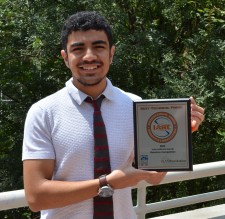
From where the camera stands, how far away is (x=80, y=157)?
71.1 inches

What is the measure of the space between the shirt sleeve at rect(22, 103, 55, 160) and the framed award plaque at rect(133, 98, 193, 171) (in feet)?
1.08

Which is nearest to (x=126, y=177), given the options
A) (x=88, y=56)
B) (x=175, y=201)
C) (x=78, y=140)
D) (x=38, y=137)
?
(x=78, y=140)

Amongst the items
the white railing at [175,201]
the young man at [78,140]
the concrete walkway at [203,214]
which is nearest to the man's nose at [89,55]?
the young man at [78,140]

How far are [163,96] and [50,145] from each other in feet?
13.0

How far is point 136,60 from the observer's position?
629 centimetres

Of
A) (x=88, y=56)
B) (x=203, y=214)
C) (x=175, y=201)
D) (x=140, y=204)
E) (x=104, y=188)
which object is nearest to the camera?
(x=104, y=188)

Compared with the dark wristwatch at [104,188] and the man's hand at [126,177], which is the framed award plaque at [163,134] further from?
the dark wristwatch at [104,188]

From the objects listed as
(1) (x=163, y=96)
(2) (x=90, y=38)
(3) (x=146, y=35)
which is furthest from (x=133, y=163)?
(3) (x=146, y=35)

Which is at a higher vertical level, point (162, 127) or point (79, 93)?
point (79, 93)

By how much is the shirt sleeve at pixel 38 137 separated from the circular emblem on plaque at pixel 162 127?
1.25ft

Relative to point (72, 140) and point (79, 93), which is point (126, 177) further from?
point (79, 93)

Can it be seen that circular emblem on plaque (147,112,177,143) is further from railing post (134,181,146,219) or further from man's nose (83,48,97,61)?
railing post (134,181,146,219)

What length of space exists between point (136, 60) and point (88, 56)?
176 inches

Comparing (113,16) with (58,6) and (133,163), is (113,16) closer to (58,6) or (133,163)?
(58,6)
